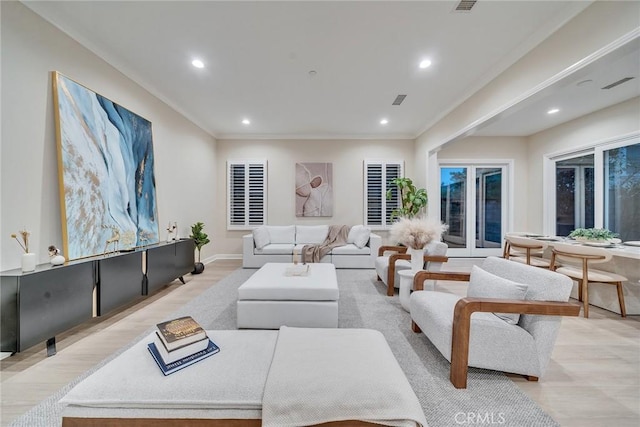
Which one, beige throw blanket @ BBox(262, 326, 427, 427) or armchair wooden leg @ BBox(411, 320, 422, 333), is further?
armchair wooden leg @ BBox(411, 320, 422, 333)

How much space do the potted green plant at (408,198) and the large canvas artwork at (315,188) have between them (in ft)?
4.71

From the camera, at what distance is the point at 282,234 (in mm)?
5578

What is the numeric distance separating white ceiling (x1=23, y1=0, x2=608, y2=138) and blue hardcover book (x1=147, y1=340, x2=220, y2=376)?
2721 mm

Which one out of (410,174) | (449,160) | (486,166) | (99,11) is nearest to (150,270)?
(99,11)

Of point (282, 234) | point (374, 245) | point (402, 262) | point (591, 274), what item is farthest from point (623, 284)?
point (282, 234)

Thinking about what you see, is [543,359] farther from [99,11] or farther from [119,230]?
[99,11]

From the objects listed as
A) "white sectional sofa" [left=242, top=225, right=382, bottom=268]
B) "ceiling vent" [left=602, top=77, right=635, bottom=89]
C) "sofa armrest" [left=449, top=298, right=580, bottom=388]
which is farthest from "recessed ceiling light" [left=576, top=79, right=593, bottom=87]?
"white sectional sofa" [left=242, top=225, right=382, bottom=268]

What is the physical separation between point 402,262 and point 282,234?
2.83m

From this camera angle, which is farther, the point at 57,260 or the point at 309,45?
the point at 309,45

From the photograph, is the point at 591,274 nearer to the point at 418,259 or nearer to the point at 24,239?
the point at 418,259

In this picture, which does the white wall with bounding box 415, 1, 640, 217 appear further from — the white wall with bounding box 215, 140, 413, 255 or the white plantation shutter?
the white plantation shutter

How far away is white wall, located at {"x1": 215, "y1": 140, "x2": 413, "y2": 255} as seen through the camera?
5988mm

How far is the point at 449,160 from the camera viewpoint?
19.1ft

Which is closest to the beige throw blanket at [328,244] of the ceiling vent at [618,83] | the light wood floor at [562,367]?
the light wood floor at [562,367]
